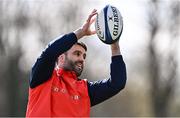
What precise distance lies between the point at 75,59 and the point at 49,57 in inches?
15.1

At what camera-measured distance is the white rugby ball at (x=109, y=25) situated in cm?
684

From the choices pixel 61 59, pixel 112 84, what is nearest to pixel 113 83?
pixel 112 84

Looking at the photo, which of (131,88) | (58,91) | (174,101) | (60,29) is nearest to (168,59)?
(174,101)

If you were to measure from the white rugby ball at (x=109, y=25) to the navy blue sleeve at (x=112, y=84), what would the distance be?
0.72 feet

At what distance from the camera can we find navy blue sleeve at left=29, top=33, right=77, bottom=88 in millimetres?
6535

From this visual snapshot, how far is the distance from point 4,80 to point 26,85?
59.1 inches

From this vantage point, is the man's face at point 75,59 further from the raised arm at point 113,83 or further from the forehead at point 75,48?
the raised arm at point 113,83

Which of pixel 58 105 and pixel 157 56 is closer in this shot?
pixel 58 105

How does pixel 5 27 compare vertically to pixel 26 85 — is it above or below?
above

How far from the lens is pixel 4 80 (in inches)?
1321

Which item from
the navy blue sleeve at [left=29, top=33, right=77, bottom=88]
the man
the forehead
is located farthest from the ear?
the navy blue sleeve at [left=29, top=33, right=77, bottom=88]

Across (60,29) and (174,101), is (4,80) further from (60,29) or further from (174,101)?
(174,101)

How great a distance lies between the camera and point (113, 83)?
7.00m

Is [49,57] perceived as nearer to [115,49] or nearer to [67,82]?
[67,82]
